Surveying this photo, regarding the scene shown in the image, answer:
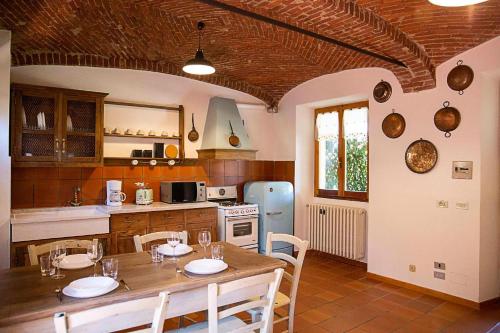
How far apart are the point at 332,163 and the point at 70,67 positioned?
3.85 metres

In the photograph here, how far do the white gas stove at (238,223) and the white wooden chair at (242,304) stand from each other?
249cm

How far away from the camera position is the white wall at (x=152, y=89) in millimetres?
4145

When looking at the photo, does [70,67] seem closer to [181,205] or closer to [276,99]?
[181,205]

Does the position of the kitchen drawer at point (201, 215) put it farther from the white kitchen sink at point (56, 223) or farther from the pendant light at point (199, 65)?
the pendant light at point (199, 65)

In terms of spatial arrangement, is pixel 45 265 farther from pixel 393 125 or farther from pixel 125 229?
pixel 393 125

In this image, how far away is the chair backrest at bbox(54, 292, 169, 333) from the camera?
1.25m

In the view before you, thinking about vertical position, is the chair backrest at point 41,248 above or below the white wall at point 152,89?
below

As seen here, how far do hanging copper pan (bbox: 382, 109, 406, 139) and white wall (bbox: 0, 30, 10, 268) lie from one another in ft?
13.1

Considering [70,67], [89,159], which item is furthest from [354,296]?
[70,67]

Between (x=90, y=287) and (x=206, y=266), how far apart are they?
0.63 meters

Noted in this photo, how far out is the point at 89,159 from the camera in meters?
4.03

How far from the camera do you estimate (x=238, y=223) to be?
4.82 metres

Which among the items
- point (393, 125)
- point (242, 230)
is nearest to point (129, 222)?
point (242, 230)

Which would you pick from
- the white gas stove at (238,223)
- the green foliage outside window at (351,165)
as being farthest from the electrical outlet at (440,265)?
the white gas stove at (238,223)
